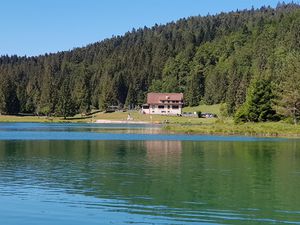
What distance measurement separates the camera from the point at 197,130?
3797 inches

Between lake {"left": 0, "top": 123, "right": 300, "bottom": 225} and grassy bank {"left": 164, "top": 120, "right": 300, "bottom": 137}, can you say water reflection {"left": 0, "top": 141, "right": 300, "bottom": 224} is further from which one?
grassy bank {"left": 164, "top": 120, "right": 300, "bottom": 137}

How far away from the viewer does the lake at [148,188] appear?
2455 centimetres

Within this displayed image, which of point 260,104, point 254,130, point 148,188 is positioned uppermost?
point 260,104

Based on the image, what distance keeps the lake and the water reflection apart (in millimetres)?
41

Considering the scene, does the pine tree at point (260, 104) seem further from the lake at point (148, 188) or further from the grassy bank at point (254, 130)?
the lake at point (148, 188)

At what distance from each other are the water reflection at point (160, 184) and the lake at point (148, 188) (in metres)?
0.04

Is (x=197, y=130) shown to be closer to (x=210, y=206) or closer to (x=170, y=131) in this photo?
(x=170, y=131)

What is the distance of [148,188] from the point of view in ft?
106

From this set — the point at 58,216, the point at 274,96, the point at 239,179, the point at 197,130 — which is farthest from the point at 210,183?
the point at 274,96

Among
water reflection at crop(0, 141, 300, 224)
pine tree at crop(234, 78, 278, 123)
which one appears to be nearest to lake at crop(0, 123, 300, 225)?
water reflection at crop(0, 141, 300, 224)

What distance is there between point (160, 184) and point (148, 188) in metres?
1.74

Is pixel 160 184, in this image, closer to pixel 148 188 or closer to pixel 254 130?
pixel 148 188

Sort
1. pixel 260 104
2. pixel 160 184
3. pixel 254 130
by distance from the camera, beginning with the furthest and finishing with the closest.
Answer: pixel 260 104, pixel 254 130, pixel 160 184

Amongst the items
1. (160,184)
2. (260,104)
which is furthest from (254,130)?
(160,184)
